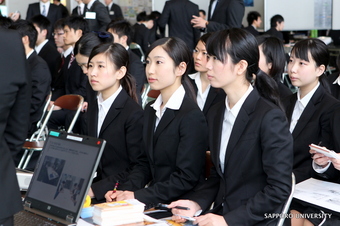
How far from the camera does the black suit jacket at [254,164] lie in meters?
1.85

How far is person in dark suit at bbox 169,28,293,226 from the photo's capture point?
6.09 ft

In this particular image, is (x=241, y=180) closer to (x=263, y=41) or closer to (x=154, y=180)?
(x=154, y=180)

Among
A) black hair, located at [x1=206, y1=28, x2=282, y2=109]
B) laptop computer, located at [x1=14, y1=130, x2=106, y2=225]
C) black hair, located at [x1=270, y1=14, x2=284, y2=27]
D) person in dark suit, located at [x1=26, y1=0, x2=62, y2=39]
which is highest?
person in dark suit, located at [x1=26, y1=0, x2=62, y2=39]

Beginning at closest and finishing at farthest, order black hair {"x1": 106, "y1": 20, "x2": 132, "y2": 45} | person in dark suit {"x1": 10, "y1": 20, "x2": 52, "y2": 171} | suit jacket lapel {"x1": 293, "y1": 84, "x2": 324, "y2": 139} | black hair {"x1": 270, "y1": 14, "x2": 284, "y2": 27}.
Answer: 1. suit jacket lapel {"x1": 293, "y1": 84, "x2": 324, "y2": 139}
2. person in dark suit {"x1": 10, "y1": 20, "x2": 52, "y2": 171}
3. black hair {"x1": 106, "y1": 20, "x2": 132, "y2": 45}
4. black hair {"x1": 270, "y1": 14, "x2": 284, "y2": 27}

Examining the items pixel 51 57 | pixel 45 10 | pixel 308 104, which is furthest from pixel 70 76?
pixel 45 10

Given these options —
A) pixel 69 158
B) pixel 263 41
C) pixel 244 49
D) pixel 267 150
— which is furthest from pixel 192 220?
pixel 263 41

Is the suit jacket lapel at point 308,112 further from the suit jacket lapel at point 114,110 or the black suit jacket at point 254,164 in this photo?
the suit jacket lapel at point 114,110

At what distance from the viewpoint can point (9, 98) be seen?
1.43 m

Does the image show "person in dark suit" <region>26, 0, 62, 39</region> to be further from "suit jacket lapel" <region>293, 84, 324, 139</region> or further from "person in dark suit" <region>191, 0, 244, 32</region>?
"suit jacket lapel" <region>293, 84, 324, 139</region>

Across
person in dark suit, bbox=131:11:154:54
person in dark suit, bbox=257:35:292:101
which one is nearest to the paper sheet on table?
person in dark suit, bbox=257:35:292:101

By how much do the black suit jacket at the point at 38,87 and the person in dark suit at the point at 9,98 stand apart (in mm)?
2972

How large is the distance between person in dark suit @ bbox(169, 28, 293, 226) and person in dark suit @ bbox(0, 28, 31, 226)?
25.9 inches

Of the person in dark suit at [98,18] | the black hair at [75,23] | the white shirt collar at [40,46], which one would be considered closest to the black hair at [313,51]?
the black hair at [75,23]

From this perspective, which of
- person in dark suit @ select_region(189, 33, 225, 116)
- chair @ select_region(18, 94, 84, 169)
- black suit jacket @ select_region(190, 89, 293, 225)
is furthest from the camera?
chair @ select_region(18, 94, 84, 169)
